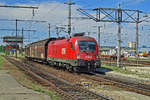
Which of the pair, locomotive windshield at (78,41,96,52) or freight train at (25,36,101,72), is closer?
freight train at (25,36,101,72)

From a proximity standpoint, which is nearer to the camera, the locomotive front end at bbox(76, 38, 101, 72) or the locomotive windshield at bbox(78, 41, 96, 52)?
the locomotive front end at bbox(76, 38, 101, 72)

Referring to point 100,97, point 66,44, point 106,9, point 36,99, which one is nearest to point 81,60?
point 66,44

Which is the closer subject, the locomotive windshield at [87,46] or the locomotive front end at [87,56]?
the locomotive front end at [87,56]

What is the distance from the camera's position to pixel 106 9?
23484 millimetres

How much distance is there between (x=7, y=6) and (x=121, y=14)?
11.2 metres

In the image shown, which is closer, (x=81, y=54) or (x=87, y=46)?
(x=81, y=54)

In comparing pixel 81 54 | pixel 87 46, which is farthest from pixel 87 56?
pixel 87 46

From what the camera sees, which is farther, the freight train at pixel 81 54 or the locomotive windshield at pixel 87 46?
the locomotive windshield at pixel 87 46

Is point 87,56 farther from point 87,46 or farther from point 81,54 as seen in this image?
point 87,46

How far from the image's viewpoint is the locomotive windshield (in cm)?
1952

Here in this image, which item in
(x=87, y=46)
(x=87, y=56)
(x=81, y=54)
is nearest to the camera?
(x=81, y=54)

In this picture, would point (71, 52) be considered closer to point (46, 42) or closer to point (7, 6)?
point (7, 6)

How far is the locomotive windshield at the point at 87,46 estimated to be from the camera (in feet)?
64.0

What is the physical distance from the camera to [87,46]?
19.9 meters
